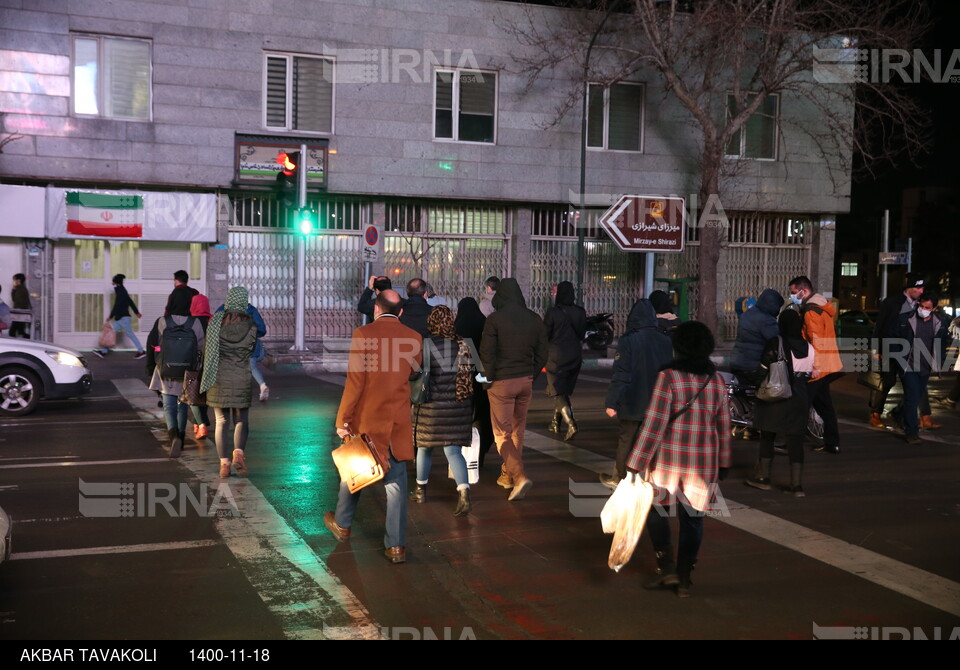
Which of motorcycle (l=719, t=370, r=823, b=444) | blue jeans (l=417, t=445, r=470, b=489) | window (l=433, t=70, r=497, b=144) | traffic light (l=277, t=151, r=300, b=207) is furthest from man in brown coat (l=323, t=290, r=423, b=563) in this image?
window (l=433, t=70, r=497, b=144)

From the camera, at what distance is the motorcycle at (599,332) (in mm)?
23250

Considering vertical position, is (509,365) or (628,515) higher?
(509,365)

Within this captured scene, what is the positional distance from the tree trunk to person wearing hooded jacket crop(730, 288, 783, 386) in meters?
13.0

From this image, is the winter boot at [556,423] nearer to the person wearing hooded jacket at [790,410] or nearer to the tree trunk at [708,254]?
the person wearing hooded jacket at [790,410]

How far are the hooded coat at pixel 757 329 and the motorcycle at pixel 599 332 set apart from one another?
12.8 meters

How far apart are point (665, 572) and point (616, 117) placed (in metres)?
19.9

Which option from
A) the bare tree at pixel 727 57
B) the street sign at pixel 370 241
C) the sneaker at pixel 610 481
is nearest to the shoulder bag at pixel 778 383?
the sneaker at pixel 610 481

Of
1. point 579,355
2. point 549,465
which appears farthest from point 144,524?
point 579,355

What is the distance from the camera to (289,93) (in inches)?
848

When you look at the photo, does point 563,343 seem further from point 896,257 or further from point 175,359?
point 896,257

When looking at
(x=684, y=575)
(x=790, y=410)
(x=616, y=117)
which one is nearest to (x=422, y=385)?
(x=684, y=575)

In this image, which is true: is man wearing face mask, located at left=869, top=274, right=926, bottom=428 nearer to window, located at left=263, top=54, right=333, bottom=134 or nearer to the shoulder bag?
the shoulder bag

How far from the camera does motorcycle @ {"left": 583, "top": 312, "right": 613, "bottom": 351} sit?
23.2 metres

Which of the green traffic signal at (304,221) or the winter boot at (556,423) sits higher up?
the green traffic signal at (304,221)
